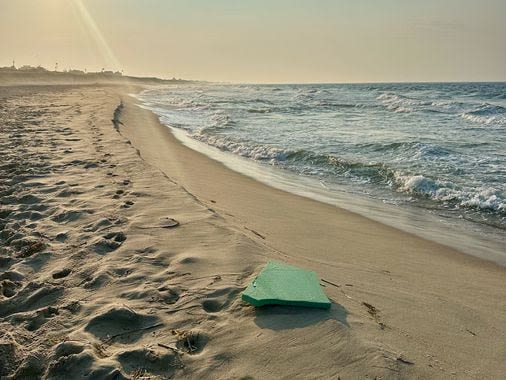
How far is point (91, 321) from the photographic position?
2551 millimetres

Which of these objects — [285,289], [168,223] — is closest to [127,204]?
[168,223]

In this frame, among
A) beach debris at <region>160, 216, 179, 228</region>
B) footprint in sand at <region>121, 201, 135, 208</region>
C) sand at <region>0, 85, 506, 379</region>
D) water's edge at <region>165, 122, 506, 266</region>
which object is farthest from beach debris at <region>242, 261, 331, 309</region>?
water's edge at <region>165, 122, 506, 266</region>

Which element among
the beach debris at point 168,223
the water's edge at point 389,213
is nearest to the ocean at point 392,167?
the water's edge at point 389,213

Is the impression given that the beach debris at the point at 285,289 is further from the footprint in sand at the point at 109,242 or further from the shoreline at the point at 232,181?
the shoreline at the point at 232,181

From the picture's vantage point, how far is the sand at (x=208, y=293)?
218 centimetres

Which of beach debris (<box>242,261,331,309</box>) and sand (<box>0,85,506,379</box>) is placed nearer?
sand (<box>0,85,506,379</box>)

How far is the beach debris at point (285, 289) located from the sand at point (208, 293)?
5cm

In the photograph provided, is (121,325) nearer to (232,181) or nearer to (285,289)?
(285,289)

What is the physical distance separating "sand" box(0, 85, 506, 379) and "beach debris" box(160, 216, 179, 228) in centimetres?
3

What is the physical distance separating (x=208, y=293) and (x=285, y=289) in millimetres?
499

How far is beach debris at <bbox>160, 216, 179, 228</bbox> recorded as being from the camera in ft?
13.2

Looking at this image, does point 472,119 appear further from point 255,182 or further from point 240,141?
point 255,182

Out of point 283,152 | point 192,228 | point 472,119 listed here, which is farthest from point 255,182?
point 472,119

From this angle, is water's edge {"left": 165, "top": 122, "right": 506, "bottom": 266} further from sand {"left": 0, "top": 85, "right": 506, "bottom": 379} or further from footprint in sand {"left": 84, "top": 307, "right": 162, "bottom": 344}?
footprint in sand {"left": 84, "top": 307, "right": 162, "bottom": 344}
